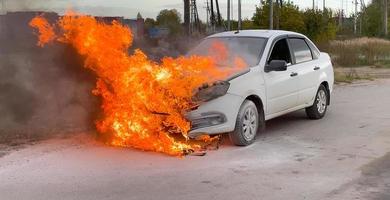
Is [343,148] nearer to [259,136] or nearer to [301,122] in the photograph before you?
[259,136]

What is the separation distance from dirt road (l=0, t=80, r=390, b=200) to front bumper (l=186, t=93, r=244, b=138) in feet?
1.17

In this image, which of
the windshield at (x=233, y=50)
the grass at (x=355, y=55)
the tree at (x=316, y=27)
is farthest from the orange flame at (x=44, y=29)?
the tree at (x=316, y=27)

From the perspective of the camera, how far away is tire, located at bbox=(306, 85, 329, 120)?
10453 millimetres

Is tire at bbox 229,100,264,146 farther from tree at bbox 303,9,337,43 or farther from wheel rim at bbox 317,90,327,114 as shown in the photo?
tree at bbox 303,9,337,43

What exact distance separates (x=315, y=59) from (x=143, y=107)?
14.7 ft

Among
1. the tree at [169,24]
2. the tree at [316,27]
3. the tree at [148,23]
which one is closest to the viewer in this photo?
the tree at [148,23]

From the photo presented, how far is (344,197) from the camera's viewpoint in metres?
5.51

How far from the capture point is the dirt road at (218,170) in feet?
18.6

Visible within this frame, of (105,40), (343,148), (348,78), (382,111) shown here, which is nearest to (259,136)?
(343,148)

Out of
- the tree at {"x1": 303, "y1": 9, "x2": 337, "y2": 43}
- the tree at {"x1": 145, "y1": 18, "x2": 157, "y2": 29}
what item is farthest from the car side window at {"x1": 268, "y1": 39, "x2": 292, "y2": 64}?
the tree at {"x1": 303, "y1": 9, "x2": 337, "y2": 43}

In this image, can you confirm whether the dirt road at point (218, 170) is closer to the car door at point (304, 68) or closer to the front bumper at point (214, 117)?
the front bumper at point (214, 117)

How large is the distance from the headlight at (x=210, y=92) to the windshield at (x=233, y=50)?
1017 mm

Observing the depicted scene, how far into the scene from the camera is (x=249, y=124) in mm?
8031

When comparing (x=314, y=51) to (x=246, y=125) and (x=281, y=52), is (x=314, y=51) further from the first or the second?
(x=246, y=125)
